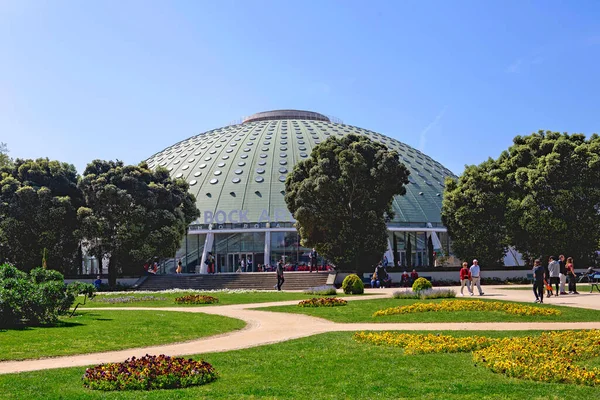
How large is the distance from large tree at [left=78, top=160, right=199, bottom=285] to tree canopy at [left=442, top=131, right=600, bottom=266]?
Answer: 21445 millimetres

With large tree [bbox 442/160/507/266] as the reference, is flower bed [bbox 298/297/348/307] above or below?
below

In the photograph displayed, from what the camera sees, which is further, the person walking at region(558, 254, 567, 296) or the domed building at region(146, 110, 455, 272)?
the domed building at region(146, 110, 455, 272)

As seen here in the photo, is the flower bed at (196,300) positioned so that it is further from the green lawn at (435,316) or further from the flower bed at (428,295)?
the flower bed at (428,295)

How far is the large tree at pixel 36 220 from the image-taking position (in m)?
46.7

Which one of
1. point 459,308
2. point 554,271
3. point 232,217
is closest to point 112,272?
point 232,217

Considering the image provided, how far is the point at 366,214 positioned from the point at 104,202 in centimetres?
1978

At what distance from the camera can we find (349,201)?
45.0 metres

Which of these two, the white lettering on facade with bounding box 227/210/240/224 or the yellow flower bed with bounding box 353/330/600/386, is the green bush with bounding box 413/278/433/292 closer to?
the yellow flower bed with bounding box 353/330/600/386

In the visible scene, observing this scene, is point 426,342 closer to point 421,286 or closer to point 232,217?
point 421,286

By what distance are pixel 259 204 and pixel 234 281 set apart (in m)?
18.1

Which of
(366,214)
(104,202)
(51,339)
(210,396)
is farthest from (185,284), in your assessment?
(210,396)

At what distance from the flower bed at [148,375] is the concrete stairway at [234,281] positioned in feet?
108

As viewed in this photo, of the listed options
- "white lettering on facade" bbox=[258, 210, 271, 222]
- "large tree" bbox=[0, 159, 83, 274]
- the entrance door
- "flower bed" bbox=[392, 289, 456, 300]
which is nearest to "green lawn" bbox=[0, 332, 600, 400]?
"flower bed" bbox=[392, 289, 456, 300]

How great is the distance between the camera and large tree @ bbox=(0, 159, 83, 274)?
153 ft
